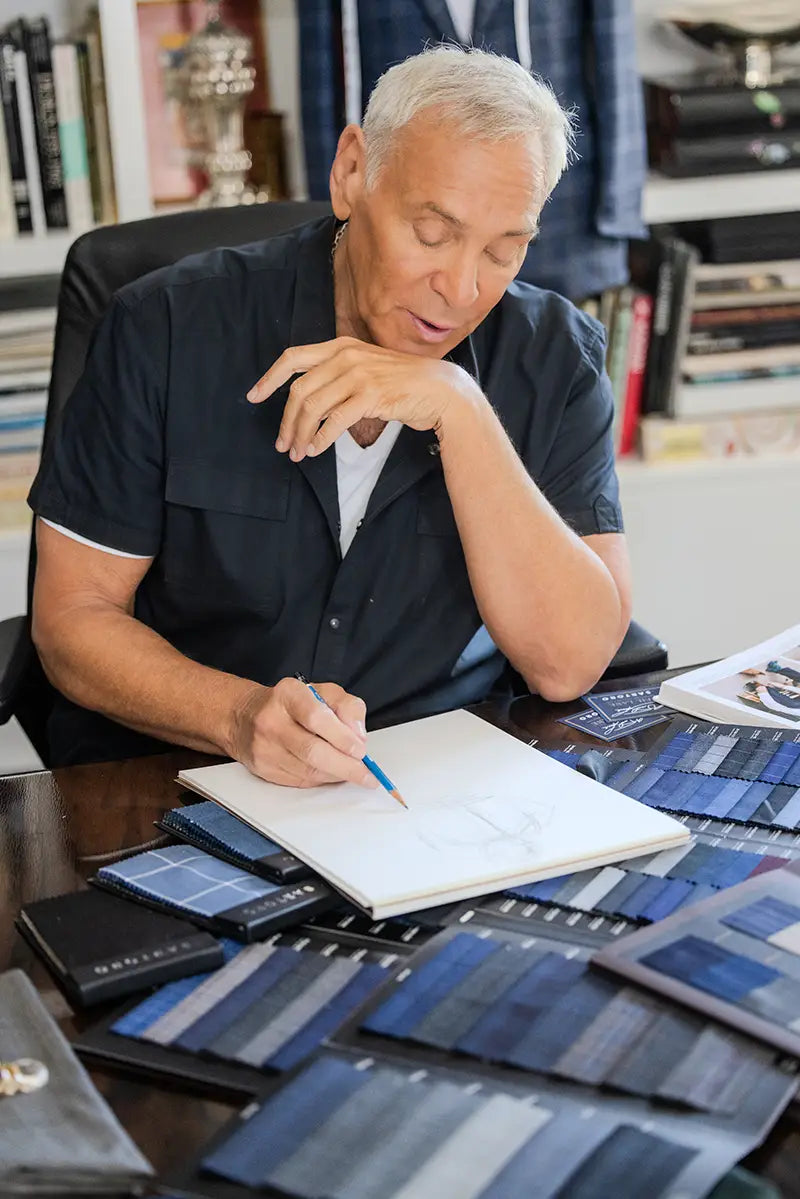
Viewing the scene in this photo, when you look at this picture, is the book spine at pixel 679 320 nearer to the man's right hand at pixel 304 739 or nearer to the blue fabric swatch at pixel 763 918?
the man's right hand at pixel 304 739

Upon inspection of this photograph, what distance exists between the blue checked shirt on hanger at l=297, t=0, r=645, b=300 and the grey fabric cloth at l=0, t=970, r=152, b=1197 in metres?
1.95

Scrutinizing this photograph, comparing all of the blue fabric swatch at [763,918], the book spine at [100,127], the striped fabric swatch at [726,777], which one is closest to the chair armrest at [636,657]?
the striped fabric swatch at [726,777]

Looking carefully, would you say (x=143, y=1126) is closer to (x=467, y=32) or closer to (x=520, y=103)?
(x=520, y=103)

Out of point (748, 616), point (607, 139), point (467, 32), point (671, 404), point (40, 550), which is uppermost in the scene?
point (467, 32)

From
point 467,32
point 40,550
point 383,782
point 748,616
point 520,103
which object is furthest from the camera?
point 748,616

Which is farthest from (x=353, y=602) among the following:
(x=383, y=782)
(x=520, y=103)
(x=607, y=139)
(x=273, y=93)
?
(x=273, y=93)

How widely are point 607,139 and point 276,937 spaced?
1942 mm

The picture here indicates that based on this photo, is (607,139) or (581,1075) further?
(607,139)

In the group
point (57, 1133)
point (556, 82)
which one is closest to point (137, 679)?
point (57, 1133)

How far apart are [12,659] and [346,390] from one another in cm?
48

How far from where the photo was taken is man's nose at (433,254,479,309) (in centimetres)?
144

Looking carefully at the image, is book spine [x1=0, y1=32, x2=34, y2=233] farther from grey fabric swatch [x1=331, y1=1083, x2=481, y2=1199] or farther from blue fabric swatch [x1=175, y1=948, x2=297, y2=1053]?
grey fabric swatch [x1=331, y1=1083, x2=481, y2=1199]

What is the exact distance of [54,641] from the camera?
1520 mm

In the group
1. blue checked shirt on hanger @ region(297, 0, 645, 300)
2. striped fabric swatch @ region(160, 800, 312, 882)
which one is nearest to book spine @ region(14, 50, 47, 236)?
blue checked shirt on hanger @ region(297, 0, 645, 300)
